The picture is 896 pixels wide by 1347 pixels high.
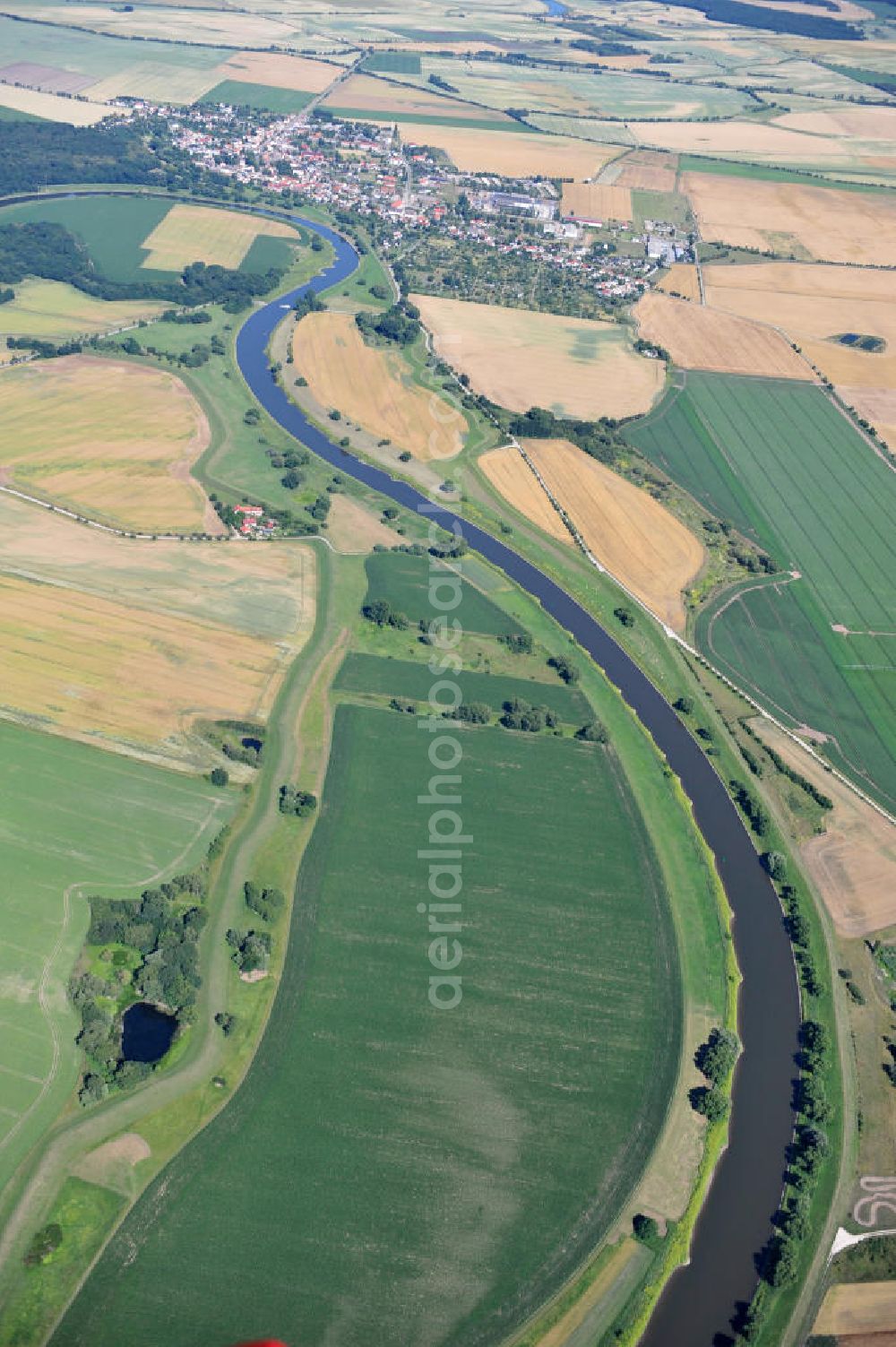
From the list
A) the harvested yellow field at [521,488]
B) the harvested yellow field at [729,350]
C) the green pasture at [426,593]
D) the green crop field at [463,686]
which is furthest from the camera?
the harvested yellow field at [729,350]

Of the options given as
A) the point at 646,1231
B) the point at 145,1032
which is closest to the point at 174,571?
the point at 145,1032

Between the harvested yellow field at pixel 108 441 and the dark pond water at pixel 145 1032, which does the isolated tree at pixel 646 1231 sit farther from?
the harvested yellow field at pixel 108 441

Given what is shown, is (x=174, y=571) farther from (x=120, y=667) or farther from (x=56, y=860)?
(x=56, y=860)

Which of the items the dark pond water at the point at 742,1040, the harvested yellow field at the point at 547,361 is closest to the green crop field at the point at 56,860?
the dark pond water at the point at 742,1040

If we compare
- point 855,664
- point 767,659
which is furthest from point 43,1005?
point 855,664

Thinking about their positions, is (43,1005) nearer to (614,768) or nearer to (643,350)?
(614,768)

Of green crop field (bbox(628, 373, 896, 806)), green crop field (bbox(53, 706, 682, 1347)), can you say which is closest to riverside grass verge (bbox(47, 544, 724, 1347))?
green crop field (bbox(53, 706, 682, 1347))
